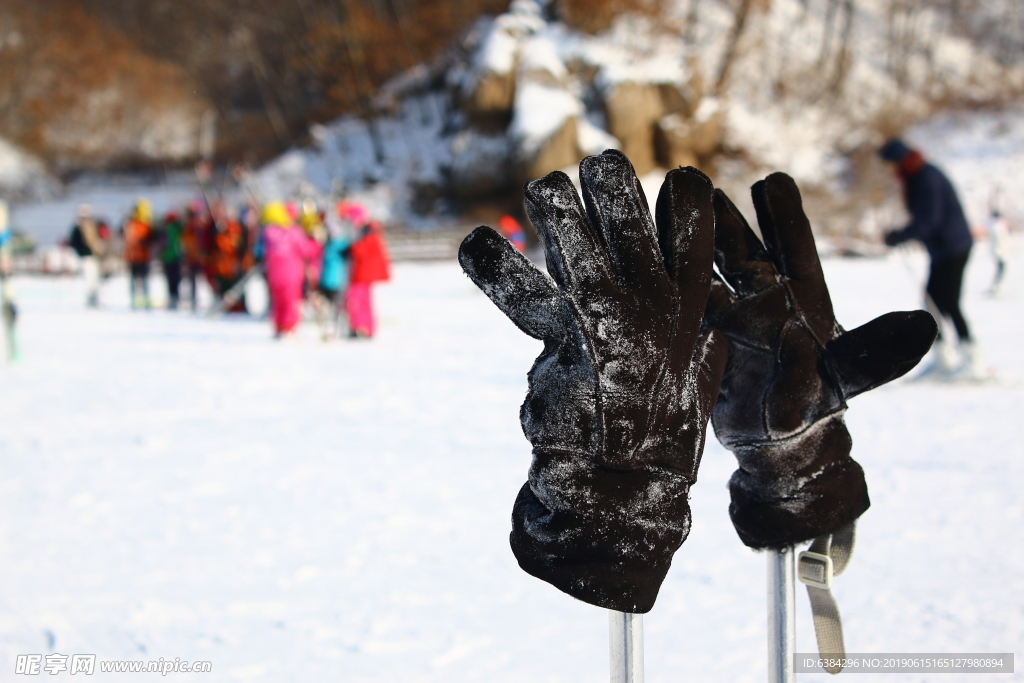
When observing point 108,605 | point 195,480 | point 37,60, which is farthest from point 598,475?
point 37,60

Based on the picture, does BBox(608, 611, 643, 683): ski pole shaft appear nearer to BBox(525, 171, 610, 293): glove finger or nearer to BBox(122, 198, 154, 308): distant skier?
BBox(525, 171, 610, 293): glove finger

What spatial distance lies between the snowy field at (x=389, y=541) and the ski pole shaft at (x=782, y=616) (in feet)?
2.21

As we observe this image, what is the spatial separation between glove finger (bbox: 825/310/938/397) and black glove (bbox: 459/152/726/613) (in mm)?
299

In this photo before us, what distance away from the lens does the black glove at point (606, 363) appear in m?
0.90

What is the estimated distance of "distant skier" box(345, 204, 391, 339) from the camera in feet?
26.2

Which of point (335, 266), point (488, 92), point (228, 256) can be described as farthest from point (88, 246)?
point (488, 92)

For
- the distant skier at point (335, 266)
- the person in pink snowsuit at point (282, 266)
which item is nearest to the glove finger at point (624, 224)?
the distant skier at point (335, 266)

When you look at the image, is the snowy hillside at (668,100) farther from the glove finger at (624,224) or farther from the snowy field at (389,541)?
the glove finger at (624,224)

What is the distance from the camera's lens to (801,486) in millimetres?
1131

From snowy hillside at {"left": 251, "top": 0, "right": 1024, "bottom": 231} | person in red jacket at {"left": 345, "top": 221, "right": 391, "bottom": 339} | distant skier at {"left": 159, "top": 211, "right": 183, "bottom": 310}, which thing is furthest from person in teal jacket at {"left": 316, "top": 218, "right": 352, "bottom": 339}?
snowy hillside at {"left": 251, "top": 0, "right": 1024, "bottom": 231}

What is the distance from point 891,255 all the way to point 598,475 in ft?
66.0

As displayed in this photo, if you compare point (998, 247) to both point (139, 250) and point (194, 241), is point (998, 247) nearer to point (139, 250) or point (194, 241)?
point (194, 241)

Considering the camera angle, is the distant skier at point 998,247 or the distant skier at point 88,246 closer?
the distant skier at point 998,247

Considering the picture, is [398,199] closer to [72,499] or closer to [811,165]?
[811,165]
